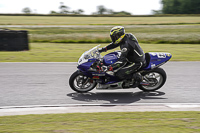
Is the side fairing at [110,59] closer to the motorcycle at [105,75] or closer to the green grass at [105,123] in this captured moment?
the motorcycle at [105,75]

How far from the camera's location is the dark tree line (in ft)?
336

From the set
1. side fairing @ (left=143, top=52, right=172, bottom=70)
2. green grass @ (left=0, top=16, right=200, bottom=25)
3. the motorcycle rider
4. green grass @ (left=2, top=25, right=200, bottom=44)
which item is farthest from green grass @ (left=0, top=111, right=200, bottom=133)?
green grass @ (left=0, top=16, right=200, bottom=25)

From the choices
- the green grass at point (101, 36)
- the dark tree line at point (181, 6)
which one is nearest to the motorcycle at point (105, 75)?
the green grass at point (101, 36)

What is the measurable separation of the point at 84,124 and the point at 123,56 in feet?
8.40

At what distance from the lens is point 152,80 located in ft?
25.3

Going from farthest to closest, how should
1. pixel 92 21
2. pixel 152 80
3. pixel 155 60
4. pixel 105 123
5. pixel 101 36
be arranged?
pixel 92 21
pixel 101 36
pixel 152 80
pixel 155 60
pixel 105 123

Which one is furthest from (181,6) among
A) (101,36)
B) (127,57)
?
(127,57)

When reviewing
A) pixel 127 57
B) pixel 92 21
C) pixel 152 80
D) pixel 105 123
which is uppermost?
pixel 92 21

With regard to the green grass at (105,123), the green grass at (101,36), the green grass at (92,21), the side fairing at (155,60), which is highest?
the green grass at (92,21)

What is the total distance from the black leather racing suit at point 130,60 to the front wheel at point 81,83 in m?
0.75

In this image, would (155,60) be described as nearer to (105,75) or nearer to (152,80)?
(152,80)

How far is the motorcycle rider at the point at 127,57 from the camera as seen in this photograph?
6.98 meters

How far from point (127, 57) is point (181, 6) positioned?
108 meters

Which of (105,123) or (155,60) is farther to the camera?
(155,60)
